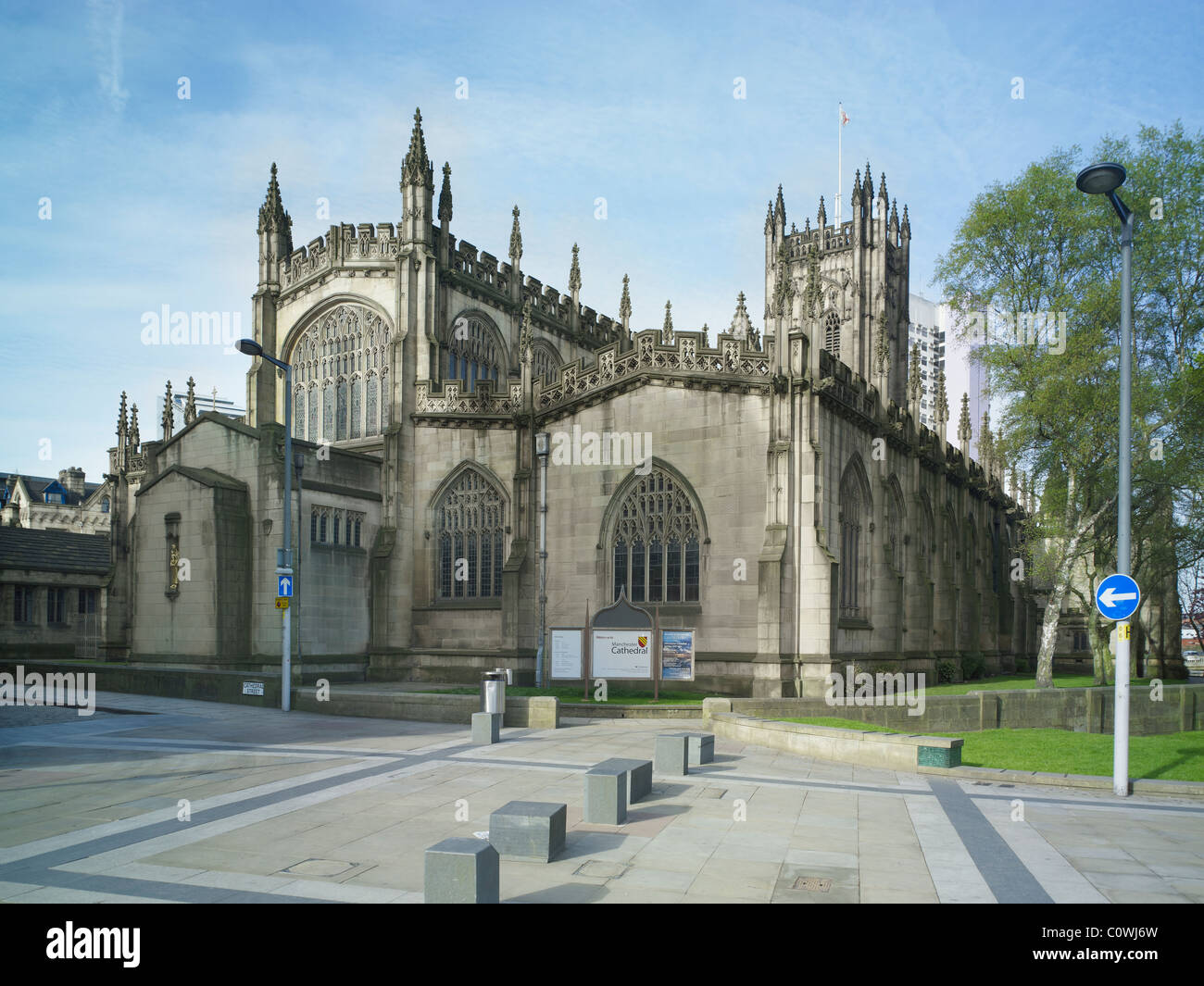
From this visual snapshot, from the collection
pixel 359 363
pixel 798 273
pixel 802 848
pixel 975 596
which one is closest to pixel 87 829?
pixel 802 848

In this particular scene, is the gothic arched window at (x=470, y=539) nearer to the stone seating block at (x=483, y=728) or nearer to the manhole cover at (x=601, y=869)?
the stone seating block at (x=483, y=728)

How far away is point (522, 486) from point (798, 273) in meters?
49.1

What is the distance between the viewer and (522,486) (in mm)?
33344

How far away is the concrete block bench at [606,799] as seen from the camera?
1176 cm

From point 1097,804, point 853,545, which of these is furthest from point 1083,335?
point 1097,804

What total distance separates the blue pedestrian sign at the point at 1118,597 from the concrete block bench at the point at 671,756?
7.02 meters

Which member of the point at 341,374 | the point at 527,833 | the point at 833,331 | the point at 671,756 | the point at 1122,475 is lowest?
the point at 671,756

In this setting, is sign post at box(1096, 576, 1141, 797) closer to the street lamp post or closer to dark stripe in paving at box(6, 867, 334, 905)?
dark stripe in paving at box(6, 867, 334, 905)

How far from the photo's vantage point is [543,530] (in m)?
32.4

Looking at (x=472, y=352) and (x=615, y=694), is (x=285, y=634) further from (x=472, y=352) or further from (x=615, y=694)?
(x=472, y=352)

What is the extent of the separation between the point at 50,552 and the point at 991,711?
4891cm

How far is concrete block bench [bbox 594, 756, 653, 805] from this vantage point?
12.8 metres

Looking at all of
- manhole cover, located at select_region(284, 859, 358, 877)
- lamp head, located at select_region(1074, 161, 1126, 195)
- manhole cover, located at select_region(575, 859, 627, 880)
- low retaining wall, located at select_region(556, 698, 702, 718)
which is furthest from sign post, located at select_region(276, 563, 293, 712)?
lamp head, located at select_region(1074, 161, 1126, 195)

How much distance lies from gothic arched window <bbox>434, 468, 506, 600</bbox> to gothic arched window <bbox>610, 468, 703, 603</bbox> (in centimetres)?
551
